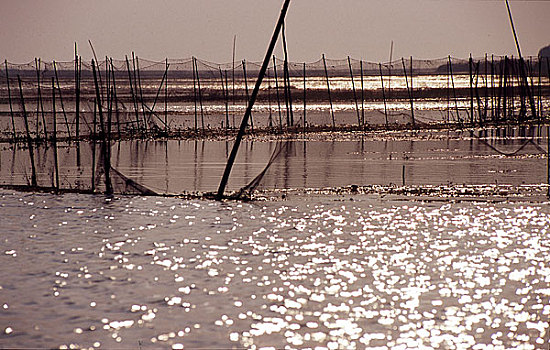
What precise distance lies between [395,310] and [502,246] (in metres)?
2.80

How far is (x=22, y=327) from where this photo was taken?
621cm

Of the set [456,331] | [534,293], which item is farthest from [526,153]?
[456,331]

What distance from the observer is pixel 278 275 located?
776cm

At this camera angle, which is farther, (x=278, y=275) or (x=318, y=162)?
(x=318, y=162)

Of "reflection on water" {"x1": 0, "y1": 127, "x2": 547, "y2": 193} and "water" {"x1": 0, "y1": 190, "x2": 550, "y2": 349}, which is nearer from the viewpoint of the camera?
"water" {"x1": 0, "y1": 190, "x2": 550, "y2": 349}

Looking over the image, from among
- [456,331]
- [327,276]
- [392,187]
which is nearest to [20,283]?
[327,276]

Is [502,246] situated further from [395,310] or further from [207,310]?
[207,310]

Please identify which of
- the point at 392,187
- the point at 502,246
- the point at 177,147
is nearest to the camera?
the point at 502,246

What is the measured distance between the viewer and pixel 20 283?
7512mm

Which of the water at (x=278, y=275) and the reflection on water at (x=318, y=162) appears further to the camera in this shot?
the reflection on water at (x=318, y=162)

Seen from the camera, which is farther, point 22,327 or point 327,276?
point 327,276

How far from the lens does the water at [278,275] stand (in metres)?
6.04

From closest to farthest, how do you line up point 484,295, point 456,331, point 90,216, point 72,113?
1. point 456,331
2. point 484,295
3. point 90,216
4. point 72,113

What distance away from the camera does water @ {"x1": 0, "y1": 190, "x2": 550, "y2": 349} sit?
604 cm
